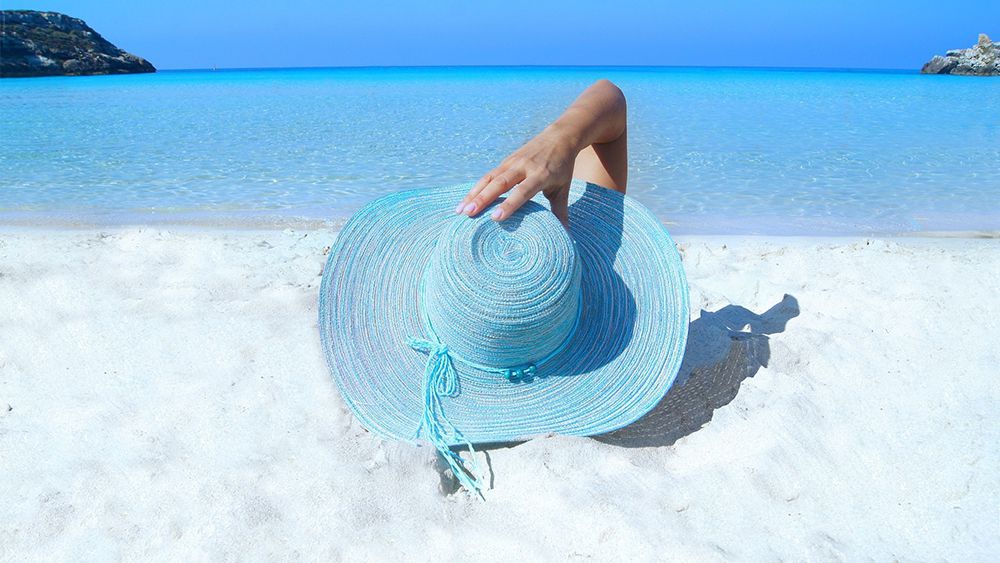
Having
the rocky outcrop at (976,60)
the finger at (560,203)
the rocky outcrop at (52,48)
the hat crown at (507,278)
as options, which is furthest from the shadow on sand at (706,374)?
the rocky outcrop at (976,60)

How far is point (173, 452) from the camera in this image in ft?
6.04

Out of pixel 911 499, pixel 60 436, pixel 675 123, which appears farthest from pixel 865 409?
pixel 675 123

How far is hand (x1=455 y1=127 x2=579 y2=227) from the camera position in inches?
67.4

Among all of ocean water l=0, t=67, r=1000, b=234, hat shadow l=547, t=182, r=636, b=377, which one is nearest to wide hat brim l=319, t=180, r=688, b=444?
hat shadow l=547, t=182, r=636, b=377

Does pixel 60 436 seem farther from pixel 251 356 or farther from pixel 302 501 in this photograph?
pixel 302 501

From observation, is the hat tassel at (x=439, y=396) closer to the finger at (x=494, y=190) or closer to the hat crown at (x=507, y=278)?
the hat crown at (x=507, y=278)

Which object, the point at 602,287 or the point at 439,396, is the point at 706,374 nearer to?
the point at 602,287

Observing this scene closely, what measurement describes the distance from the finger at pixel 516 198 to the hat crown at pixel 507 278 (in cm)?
2

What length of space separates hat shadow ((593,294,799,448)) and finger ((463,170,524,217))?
65cm

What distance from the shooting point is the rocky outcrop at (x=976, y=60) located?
35094mm

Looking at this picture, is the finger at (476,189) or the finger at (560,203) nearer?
the finger at (476,189)

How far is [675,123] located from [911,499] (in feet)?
32.9

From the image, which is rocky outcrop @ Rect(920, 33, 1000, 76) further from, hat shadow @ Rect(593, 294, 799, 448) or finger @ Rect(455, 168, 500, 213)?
finger @ Rect(455, 168, 500, 213)

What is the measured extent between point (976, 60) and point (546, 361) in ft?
140
